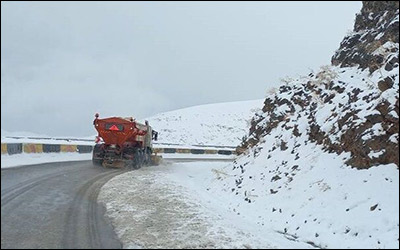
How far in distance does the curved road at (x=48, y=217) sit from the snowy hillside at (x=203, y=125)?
57594 mm

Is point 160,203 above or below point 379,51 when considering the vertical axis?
below

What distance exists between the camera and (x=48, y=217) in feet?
26.9

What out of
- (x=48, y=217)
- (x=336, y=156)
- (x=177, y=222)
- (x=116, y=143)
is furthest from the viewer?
(x=116, y=143)

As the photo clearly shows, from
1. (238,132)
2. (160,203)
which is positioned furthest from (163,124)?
(160,203)

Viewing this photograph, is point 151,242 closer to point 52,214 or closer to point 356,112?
point 52,214

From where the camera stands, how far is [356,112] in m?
11.8

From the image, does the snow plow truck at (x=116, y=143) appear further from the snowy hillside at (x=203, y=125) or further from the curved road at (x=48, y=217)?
the snowy hillside at (x=203, y=125)

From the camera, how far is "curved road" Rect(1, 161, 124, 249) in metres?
6.05

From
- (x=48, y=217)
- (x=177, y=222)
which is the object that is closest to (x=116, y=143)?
(x=177, y=222)

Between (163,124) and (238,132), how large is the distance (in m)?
16.1

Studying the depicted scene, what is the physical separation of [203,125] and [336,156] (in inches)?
2958

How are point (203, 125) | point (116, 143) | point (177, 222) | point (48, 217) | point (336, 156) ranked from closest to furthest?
1. point (48, 217)
2. point (177, 222)
3. point (336, 156)
4. point (116, 143)
5. point (203, 125)

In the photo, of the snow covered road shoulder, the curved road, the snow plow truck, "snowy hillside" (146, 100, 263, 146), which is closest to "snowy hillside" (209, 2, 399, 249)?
the snow covered road shoulder

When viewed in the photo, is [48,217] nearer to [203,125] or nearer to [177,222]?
[177,222]
